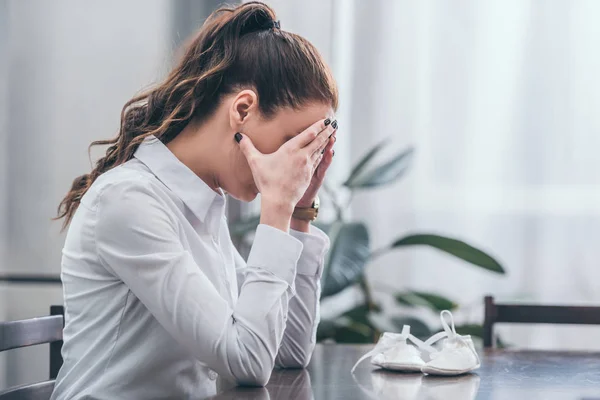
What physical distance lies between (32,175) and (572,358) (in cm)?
181

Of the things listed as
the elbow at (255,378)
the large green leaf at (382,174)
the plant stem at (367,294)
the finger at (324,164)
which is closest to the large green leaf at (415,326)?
the plant stem at (367,294)

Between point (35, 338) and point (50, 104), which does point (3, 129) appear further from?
point (35, 338)

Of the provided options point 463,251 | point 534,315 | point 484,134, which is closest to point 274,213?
point 534,315

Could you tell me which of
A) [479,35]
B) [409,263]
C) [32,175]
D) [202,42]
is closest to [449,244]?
[409,263]

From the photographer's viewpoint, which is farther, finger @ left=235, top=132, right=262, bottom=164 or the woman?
finger @ left=235, top=132, right=262, bottom=164

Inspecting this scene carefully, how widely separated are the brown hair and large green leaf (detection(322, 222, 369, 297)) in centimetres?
91

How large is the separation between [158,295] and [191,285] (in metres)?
0.04

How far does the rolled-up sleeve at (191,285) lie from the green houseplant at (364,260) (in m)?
0.99

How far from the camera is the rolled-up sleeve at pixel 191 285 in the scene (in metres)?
0.91

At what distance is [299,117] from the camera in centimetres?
105

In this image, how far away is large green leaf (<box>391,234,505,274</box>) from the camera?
2000 mm

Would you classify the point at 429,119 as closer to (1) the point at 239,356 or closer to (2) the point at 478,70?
(2) the point at 478,70

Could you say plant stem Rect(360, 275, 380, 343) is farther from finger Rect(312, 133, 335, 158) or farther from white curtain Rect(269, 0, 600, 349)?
finger Rect(312, 133, 335, 158)

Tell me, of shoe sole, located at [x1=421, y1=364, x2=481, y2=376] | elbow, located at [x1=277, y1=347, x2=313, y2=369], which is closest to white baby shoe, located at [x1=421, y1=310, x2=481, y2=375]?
shoe sole, located at [x1=421, y1=364, x2=481, y2=376]
